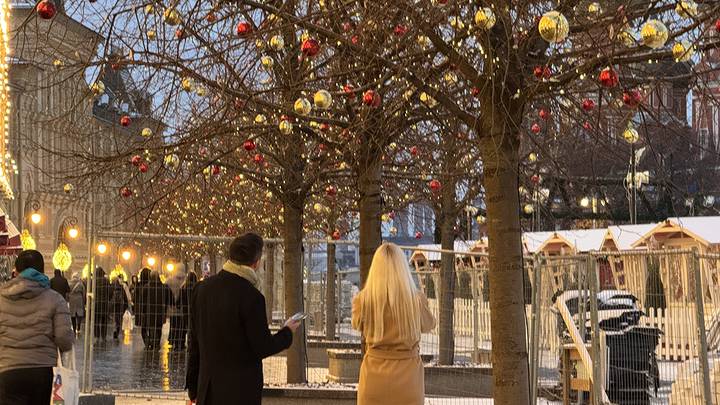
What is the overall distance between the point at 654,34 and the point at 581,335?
8034 millimetres

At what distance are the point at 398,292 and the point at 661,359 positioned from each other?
9001mm

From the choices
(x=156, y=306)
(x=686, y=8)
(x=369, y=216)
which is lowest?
(x=156, y=306)

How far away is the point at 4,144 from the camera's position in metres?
23.5

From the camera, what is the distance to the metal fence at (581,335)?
13164mm

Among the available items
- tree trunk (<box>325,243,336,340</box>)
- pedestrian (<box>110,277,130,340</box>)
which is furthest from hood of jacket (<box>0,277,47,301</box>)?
tree trunk (<box>325,243,336,340</box>)

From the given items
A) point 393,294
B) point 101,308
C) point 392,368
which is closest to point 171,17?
point 393,294

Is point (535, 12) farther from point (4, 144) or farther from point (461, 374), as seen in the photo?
point (4, 144)

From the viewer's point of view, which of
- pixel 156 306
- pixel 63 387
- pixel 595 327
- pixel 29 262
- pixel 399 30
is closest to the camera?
pixel 399 30

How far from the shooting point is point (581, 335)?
1420 centimetres

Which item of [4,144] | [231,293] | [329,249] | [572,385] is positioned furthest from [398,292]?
[4,144]

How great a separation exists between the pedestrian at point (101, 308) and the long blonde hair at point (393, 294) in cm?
985

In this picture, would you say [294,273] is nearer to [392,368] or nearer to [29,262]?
[29,262]

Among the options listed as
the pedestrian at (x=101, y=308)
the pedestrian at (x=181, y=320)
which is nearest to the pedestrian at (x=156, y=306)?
the pedestrian at (x=181, y=320)

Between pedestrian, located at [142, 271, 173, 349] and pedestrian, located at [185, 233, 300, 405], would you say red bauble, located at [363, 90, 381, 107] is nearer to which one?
pedestrian, located at [185, 233, 300, 405]
